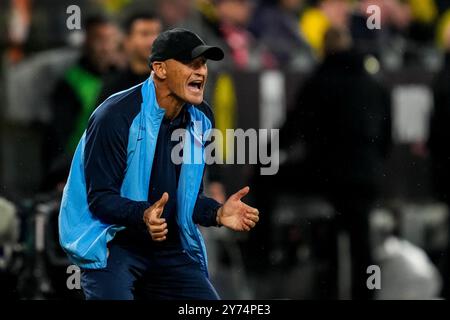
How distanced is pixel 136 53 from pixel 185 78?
1.18 metres

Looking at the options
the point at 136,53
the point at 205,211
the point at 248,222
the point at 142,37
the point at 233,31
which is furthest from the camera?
the point at 233,31

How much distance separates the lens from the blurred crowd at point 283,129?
33.0 feet

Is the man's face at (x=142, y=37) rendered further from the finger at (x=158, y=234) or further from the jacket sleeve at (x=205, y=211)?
the finger at (x=158, y=234)

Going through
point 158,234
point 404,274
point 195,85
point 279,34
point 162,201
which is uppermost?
point 279,34

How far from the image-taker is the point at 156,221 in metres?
7.05

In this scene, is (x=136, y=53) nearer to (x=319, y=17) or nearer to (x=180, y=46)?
(x=180, y=46)

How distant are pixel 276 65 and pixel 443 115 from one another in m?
1.24

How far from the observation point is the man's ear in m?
7.47

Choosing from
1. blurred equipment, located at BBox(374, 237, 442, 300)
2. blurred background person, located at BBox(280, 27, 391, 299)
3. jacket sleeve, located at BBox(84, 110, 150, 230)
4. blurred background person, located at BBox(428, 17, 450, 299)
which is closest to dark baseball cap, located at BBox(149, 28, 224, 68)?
jacket sleeve, located at BBox(84, 110, 150, 230)

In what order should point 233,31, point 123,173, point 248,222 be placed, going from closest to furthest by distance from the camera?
point 248,222
point 123,173
point 233,31

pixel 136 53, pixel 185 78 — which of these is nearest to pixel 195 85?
pixel 185 78

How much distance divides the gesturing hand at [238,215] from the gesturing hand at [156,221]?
0.34 meters

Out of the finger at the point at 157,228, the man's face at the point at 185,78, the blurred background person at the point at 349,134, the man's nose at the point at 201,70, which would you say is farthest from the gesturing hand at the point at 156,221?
the blurred background person at the point at 349,134
